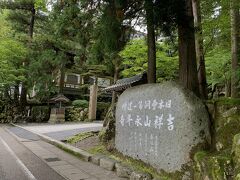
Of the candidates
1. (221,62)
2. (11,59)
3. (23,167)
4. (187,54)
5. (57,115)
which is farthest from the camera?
(57,115)

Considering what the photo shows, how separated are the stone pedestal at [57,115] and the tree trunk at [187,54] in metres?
22.6

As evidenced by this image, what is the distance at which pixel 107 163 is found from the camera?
8.65 m

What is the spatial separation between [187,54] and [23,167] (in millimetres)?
6034

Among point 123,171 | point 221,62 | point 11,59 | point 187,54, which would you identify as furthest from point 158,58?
point 11,59

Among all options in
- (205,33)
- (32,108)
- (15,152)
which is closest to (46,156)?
(15,152)

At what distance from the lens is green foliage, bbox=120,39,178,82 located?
18688 mm

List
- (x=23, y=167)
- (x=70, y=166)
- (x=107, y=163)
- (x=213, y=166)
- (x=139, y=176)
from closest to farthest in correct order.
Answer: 1. (x=213, y=166)
2. (x=139, y=176)
3. (x=107, y=163)
4. (x=23, y=167)
5. (x=70, y=166)

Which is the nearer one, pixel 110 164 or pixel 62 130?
pixel 110 164

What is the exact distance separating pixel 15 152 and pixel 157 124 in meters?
6.94

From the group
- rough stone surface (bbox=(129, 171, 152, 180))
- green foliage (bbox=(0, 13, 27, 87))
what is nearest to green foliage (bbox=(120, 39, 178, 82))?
rough stone surface (bbox=(129, 171, 152, 180))

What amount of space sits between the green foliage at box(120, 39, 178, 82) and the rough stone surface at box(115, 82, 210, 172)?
31.6ft

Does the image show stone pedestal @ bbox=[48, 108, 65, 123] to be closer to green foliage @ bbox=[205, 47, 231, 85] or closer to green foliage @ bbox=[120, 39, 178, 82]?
green foliage @ bbox=[120, 39, 178, 82]

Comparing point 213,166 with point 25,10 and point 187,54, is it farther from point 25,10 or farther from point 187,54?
point 25,10

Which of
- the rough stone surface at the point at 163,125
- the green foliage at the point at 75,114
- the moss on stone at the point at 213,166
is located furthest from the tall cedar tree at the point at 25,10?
the moss on stone at the point at 213,166
